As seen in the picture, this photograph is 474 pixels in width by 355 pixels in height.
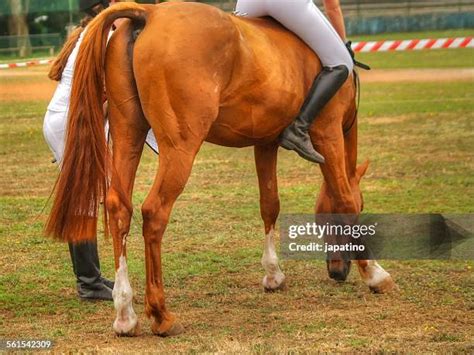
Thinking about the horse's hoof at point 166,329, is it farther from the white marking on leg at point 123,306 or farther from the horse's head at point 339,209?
the horse's head at point 339,209

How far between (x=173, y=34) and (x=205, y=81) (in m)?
0.34

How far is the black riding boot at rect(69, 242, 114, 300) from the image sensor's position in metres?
7.31

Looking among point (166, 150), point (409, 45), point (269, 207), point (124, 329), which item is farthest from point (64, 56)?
point (409, 45)

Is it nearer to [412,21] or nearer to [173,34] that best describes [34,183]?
[173,34]

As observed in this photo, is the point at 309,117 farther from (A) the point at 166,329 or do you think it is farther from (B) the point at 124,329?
(B) the point at 124,329

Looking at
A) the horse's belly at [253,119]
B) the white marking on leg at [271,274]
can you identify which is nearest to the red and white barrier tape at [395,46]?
the white marking on leg at [271,274]

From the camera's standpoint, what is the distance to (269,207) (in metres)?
7.81

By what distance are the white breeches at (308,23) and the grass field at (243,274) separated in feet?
5.61

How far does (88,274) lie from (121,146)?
1.37 m

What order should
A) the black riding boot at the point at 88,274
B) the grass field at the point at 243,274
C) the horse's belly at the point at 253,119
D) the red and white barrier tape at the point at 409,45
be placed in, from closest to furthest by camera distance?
the grass field at the point at 243,274
the horse's belly at the point at 253,119
the black riding boot at the point at 88,274
the red and white barrier tape at the point at 409,45

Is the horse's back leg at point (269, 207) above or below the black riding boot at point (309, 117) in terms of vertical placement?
below

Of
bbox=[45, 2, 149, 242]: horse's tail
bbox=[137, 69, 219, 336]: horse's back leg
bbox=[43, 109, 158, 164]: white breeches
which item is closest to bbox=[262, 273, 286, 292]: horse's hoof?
bbox=[43, 109, 158, 164]: white breeches

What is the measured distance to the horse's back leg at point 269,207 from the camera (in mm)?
7521

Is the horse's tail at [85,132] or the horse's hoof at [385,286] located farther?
the horse's hoof at [385,286]
